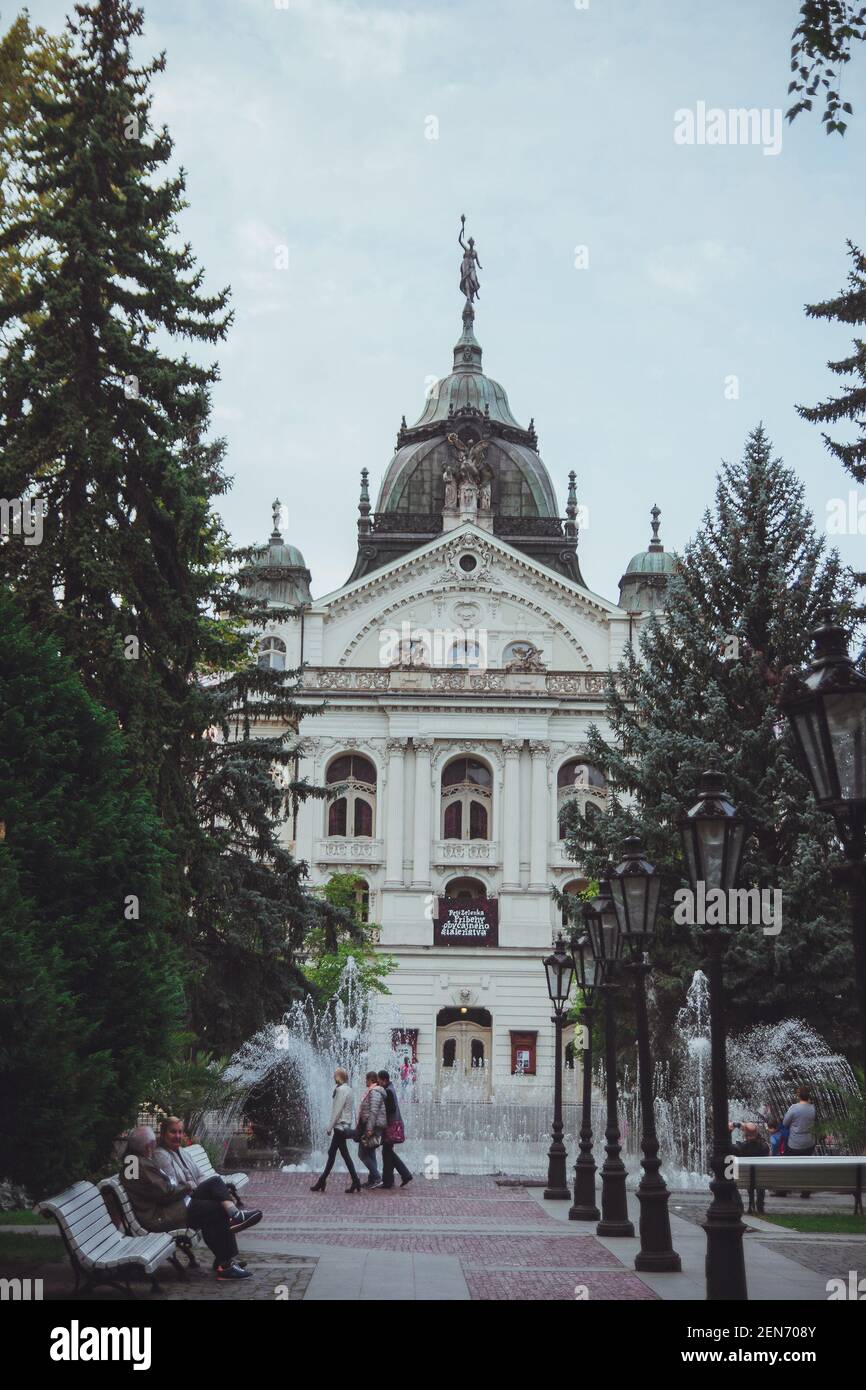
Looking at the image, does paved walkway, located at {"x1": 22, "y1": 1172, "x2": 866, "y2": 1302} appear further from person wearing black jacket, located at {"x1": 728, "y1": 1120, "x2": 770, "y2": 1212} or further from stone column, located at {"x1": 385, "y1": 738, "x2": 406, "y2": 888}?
stone column, located at {"x1": 385, "y1": 738, "x2": 406, "y2": 888}

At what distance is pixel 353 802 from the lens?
5519 centimetres

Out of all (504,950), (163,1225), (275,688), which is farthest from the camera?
(504,950)

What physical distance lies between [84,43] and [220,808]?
14692 mm

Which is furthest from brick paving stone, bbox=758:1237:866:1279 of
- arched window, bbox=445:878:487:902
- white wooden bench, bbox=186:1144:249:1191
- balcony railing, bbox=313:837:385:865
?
balcony railing, bbox=313:837:385:865

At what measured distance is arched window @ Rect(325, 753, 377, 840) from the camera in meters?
55.0

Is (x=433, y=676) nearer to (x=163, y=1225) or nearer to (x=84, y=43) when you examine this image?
(x=84, y=43)

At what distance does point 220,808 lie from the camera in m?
30.7

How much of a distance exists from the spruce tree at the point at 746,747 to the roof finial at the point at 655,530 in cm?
3156

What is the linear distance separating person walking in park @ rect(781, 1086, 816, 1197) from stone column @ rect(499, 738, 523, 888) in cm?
3217

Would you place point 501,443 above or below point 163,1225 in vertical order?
above

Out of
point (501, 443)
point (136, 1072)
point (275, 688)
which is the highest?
point (501, 443)

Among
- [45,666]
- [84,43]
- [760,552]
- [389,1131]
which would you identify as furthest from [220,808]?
[45,666]

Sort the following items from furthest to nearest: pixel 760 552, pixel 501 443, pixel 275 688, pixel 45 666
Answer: pixel 501 443
pixel 275 688
pixel 760 552
pixel 45 666

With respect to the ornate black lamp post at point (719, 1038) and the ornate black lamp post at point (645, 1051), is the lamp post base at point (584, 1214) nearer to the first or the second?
the ornate black lamp post at point (645, 1051)
